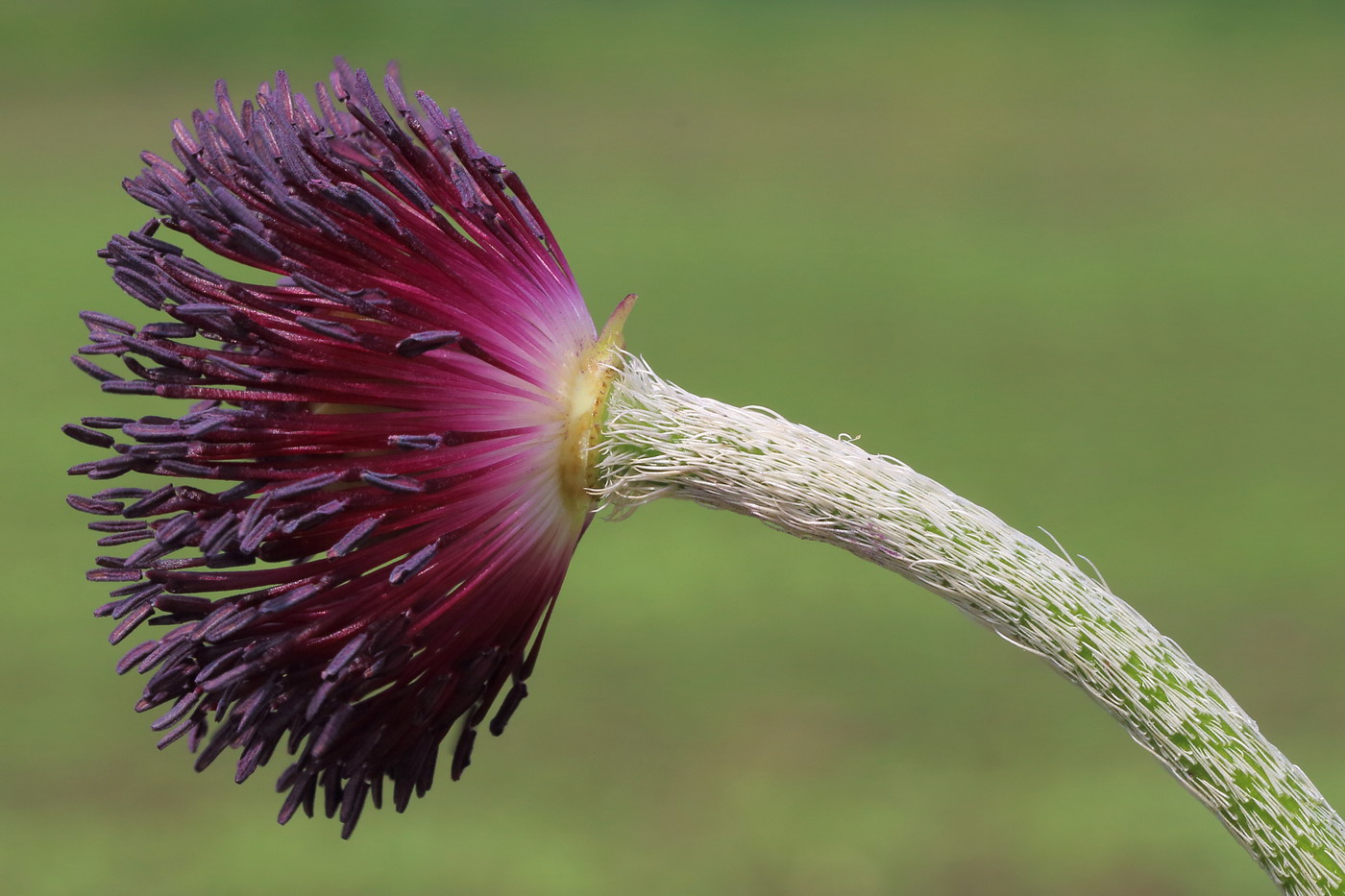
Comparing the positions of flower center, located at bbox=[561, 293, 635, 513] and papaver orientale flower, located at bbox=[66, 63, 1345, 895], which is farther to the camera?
flower center, located at bbox=[561, 293, 635, 513]

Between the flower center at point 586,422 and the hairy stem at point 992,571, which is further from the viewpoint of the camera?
the flower center at point 586,422

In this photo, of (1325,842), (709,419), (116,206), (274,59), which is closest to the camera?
(1325,842)

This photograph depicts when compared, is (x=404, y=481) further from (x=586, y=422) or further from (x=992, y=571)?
(x=992, y=571)

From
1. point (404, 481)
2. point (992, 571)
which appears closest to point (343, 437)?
point (404, 481)

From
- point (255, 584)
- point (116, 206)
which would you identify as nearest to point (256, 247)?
point (255, 584)

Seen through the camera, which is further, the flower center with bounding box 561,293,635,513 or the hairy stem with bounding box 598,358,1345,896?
the flower center with bounding box 561,293,635,513

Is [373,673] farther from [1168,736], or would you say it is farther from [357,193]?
[1168,736]
